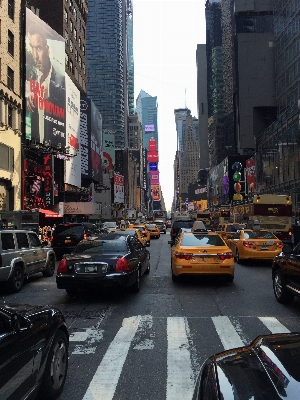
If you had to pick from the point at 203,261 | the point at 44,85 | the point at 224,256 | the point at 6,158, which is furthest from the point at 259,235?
the point at 44,85

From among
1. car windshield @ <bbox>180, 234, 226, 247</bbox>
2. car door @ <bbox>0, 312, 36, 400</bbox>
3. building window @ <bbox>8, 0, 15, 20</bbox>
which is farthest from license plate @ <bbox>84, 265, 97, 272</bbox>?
building window @ <bbox>8, 0, 15, 20</bbox>

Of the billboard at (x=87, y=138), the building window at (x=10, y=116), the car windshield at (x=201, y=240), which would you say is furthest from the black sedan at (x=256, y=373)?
the billboard at (x=87, y=138)

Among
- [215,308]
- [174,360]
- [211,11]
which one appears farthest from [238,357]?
[211,11]

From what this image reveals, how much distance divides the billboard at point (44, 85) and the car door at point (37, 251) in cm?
2663

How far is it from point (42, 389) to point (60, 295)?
644cm

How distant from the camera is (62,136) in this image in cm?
Result: 4738

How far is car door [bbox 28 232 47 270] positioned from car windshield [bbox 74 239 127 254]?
2.78 meters

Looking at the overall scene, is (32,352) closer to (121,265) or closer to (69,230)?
(121,265)

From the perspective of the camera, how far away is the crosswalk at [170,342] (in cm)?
461

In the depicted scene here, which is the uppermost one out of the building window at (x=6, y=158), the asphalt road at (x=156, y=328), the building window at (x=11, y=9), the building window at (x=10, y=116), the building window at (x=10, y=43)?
the building window at (x=11, y=9)

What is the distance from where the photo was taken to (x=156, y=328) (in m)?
7.11

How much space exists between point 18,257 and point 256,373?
373 inches

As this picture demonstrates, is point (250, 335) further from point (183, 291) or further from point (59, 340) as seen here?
point (183, 291)

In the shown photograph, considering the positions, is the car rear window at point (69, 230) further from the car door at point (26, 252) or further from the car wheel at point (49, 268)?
the car door at point (26, 252)
